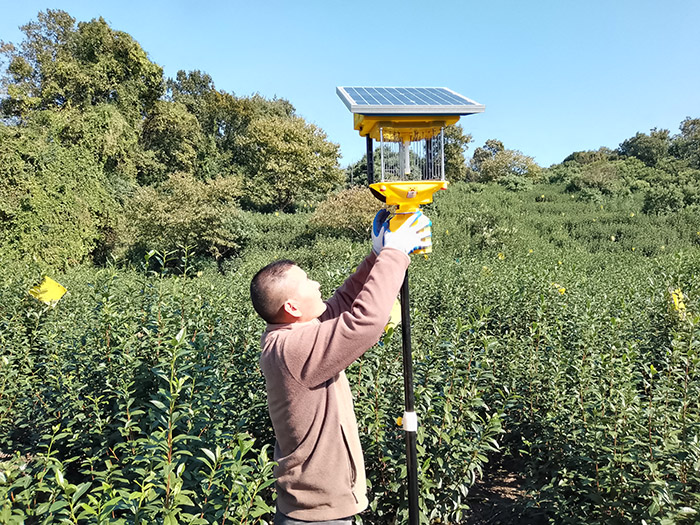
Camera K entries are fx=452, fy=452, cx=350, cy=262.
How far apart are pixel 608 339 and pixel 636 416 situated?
111cm

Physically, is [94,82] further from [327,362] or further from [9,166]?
[327,362]

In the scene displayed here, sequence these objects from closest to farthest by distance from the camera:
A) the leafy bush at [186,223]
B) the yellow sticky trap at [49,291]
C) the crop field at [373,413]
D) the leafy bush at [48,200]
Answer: the crop field at [373,413], the yellow sticky trap at [49,291], the leafy bush at [48,200], the leafy bush at [186,223]

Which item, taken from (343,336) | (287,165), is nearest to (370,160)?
(343,336)

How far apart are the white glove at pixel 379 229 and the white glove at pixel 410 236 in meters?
0.04

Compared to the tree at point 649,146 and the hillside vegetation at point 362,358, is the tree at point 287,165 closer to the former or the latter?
the hillside vegetation at point 362,358

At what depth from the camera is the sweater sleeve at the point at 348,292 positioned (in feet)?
6.11

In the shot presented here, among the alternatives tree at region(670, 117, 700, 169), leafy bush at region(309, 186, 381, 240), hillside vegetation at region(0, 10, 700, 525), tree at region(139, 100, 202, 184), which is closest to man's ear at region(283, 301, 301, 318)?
hillside vegetation at region(0, 10, 700, 525)

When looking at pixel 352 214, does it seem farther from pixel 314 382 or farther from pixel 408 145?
pixel 314 382

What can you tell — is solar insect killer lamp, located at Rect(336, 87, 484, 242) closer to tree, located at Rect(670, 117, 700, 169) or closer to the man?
the man

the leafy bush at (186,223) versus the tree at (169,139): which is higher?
the tree at (169,139)

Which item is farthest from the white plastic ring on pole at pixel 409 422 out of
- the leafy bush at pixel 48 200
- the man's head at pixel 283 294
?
the leafy bush at pixel 48 200

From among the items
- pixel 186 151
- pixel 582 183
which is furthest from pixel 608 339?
pixel 186 151

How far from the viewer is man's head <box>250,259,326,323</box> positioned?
152 centimetres

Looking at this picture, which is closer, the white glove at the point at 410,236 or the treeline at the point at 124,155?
the white glove at the point at 410,236
